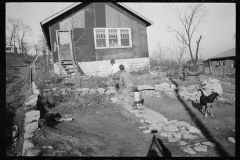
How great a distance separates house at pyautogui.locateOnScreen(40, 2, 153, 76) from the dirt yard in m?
6.18

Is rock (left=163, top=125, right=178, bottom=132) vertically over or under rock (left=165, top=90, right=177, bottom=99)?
under

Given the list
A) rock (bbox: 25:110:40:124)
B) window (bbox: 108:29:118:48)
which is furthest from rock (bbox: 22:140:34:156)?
window (bbox: 108:29:118:48)

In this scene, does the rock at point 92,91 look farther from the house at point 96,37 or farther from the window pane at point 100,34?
the window pane at point 100,34

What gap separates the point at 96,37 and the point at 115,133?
1055 cm

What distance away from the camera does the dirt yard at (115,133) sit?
11.2 feet

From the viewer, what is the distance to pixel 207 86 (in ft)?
18.6

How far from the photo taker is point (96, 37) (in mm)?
13211

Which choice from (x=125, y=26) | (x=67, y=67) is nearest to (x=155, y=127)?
(x=67, y=67)

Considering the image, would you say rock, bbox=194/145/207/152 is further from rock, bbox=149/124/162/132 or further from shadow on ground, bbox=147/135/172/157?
rock, bbox=149/124/162/132

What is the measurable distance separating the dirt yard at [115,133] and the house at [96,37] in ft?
20.3

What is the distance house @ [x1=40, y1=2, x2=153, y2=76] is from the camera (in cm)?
1205

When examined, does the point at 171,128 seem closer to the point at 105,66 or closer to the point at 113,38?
the point at 105,66

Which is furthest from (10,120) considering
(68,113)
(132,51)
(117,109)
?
(132,51)
